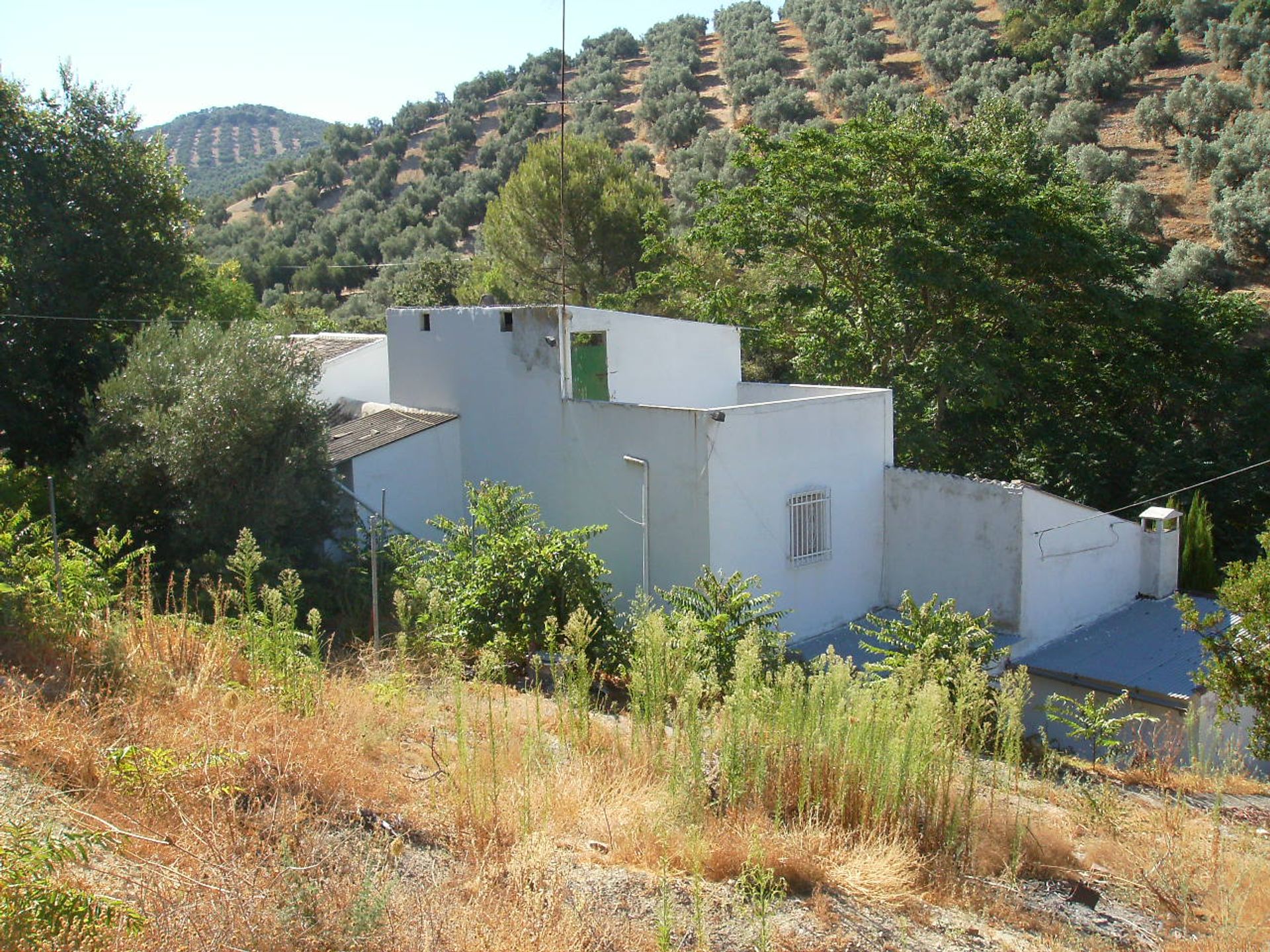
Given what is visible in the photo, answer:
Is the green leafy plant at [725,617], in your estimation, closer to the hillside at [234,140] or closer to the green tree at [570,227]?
the green tree at [570,227]

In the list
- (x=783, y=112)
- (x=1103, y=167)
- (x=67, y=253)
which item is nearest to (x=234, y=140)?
(x=783, y=112)

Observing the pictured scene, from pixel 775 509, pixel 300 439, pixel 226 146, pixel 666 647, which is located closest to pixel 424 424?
pixel 300 439

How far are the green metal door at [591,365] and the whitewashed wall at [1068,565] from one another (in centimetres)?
623

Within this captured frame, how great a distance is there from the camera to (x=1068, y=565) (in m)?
13.2

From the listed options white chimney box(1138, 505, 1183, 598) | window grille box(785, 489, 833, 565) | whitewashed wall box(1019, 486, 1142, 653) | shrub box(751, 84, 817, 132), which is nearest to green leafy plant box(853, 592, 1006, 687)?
window grille box(785, 489, 833, 565)

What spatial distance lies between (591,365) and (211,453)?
5.51m

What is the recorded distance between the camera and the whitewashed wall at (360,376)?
19203mm

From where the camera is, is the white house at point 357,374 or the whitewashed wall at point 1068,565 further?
the white house at point 357,374

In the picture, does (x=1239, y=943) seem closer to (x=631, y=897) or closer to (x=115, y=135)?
(x=631, y=897)

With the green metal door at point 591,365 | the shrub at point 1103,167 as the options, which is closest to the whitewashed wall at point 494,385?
the green metal door at point 591,365

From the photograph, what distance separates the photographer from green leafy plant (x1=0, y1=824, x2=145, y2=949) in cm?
283

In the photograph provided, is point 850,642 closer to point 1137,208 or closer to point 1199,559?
point 1199,559

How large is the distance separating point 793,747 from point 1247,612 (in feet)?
19.6

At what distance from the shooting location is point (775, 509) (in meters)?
12.5
